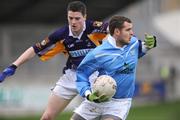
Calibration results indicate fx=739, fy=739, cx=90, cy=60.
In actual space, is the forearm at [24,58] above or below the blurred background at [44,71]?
above

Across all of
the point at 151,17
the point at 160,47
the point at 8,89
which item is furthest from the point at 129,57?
the point at 151,17

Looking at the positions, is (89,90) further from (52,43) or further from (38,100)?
(38,100)

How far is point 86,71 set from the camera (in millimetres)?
10562

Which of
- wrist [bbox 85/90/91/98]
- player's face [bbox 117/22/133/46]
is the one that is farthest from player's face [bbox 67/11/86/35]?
wrist [bbox 85/90/91/98]

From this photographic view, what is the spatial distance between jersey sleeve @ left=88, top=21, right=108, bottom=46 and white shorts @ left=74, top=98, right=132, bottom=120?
4.09ft

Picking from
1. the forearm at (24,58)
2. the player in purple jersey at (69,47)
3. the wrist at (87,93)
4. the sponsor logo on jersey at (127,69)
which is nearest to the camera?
the wrist at (87,93)

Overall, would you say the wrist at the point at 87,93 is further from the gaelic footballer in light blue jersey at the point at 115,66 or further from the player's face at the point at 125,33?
the player's face at the point at 125,33

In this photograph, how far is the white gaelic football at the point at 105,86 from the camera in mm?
10039

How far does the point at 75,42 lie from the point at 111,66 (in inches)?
56.0

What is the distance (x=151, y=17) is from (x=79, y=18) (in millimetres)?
43262

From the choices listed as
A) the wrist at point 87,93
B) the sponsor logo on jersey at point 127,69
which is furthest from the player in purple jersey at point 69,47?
the wrist at point 87,93

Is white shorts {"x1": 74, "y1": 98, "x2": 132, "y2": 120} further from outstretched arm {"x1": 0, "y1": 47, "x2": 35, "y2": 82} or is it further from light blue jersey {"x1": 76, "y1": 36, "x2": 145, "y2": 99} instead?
outstretched arm {"x1": 0, "y1": 47, "x2": 35, "y2": 82}

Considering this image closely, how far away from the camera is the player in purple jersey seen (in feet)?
37.2

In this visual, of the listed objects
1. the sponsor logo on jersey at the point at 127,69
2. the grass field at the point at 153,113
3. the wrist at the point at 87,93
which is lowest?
the grass field at the point at 153,113
